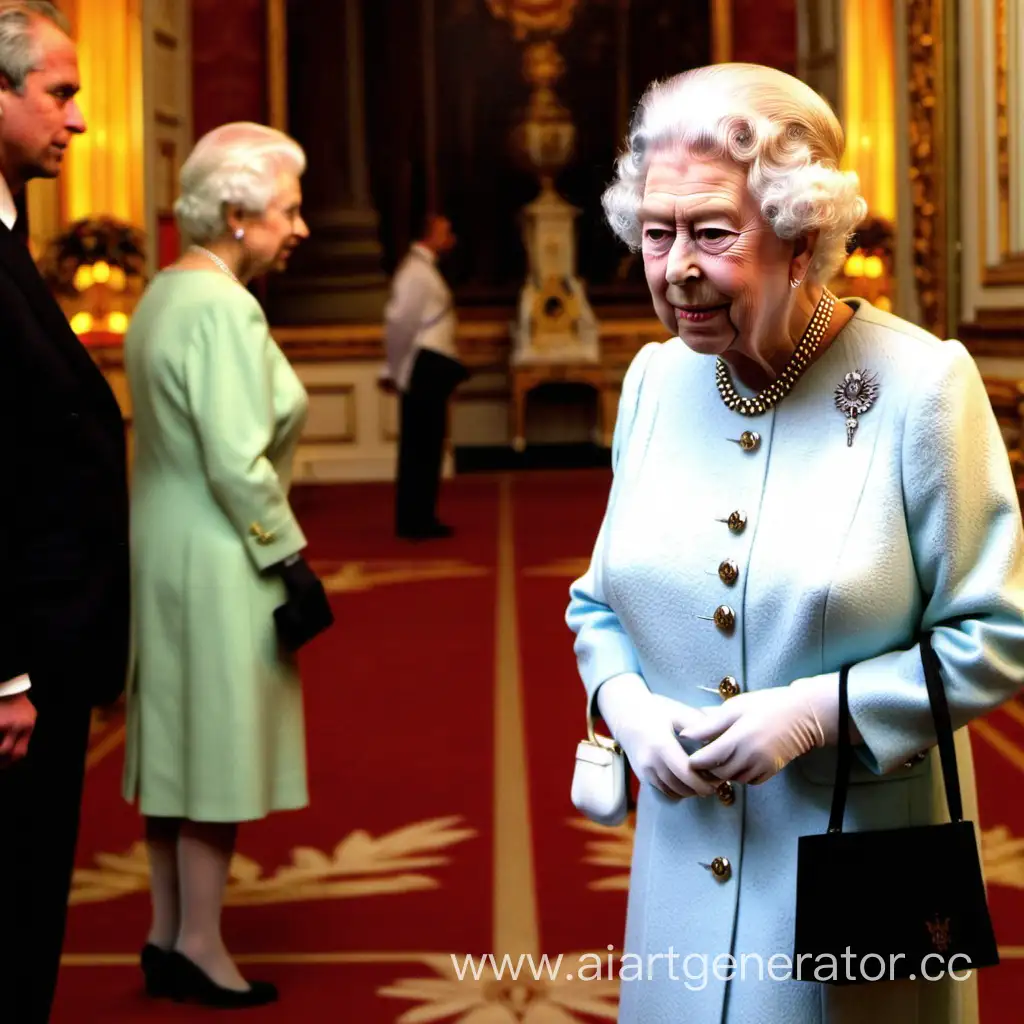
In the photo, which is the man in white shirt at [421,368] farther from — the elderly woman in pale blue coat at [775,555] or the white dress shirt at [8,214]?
the elderly woman in pale blue coat at [775,555]

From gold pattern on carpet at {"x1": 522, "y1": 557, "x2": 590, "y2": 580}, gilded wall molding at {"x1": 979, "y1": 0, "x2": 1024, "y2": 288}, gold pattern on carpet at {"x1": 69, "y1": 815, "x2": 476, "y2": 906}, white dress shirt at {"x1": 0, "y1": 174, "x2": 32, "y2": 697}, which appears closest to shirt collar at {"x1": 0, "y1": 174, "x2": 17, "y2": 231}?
white dress shirt at {"x1": 0, "y1": 174, "x2": 32, "y2": 697}

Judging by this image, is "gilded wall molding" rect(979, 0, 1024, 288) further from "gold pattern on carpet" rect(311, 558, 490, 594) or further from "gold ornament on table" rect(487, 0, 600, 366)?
"gold ornament on table" rect(487, 0, 600, 366)

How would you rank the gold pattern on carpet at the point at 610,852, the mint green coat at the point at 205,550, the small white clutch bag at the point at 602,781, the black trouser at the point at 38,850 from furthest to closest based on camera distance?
1. the gold pattern on carpet at the point at 610,852
2. the mint green coat at the point at 205,550
3. the black trouser at the point at 38,850
4. the small white clutch bag at the point at 602,781

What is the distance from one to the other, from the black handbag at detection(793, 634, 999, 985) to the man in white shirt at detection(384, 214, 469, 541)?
8736 mm

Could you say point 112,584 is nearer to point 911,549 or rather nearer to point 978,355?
point 911,549

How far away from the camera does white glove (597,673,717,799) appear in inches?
79.1

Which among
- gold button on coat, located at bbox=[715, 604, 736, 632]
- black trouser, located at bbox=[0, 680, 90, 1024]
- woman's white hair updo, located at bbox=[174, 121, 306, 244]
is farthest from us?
woman's white hair updo, located at bbox=[174, 121, 306, 244]

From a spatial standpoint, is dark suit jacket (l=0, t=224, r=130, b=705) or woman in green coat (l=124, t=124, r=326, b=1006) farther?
woman in green coat (l=124, t=124, r=326, b=1006)

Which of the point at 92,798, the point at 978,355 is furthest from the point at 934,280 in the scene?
Result: the point at 92,798

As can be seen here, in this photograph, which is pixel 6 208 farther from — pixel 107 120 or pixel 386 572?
pixel 107 120

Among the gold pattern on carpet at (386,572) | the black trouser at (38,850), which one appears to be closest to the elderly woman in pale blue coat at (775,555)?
the black trouser at (38,850)

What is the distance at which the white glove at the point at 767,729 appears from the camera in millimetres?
1941

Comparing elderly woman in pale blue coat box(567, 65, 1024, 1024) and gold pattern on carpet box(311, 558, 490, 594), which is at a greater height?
elderly woman in pale blue coat box(567, 65, 1024, 1024)

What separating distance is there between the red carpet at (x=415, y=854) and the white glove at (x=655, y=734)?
1.69 metres
